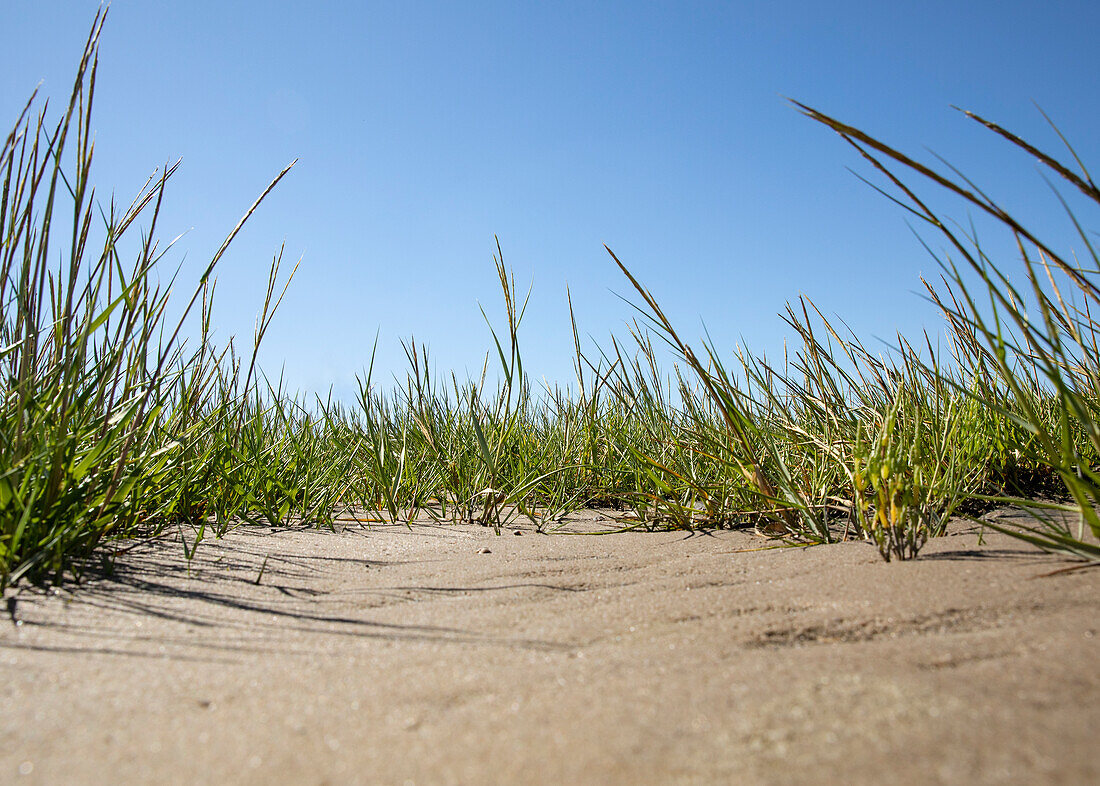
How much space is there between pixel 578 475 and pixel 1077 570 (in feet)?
5.79

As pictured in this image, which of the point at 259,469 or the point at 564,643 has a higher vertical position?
the point at 259,469

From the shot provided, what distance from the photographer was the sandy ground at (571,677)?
0.60 m

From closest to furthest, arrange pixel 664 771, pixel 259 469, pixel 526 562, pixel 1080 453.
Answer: pixel 664 771, pixel 526 562, pixel 1080 453, pixel 259 469

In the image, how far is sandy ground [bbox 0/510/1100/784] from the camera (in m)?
0.60

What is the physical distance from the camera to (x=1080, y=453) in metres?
2.09

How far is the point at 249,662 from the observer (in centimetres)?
86

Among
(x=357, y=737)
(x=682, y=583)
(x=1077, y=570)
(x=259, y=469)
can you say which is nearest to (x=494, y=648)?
(x=357, y=737)

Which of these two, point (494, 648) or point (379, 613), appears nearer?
point (494, 648)

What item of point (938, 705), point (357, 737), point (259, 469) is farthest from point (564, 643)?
point (259, 469)

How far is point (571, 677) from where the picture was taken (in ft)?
2.60

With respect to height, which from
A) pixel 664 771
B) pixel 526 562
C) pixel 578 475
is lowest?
pixel 664 771

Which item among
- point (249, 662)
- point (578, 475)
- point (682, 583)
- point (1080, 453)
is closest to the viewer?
point (249, 662)

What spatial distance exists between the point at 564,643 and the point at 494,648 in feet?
0.30

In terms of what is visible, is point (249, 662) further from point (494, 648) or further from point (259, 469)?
point (259, 469)
